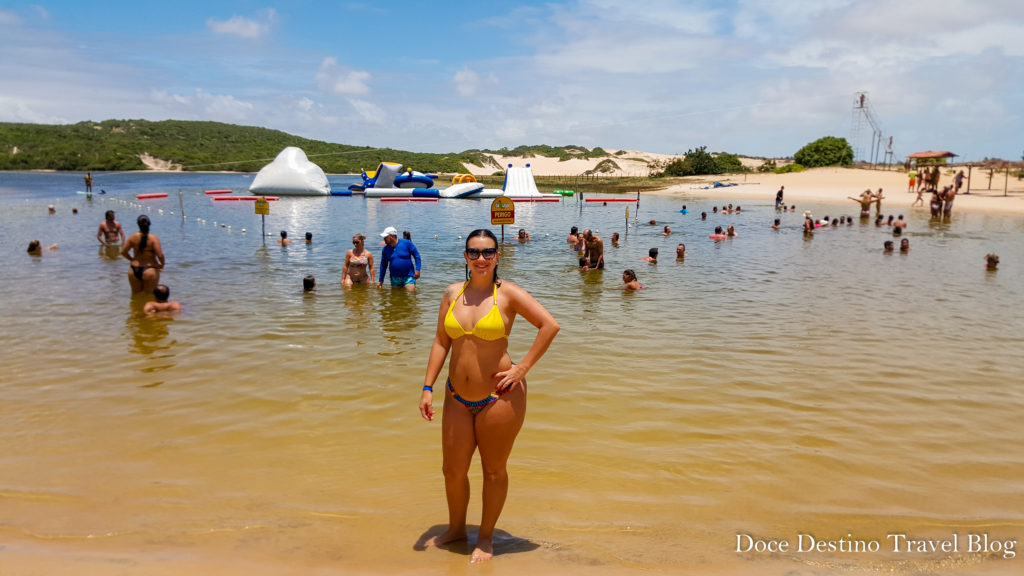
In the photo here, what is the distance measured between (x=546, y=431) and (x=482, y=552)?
231 cm

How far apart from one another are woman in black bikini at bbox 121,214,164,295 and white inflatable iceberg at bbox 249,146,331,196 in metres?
39.8

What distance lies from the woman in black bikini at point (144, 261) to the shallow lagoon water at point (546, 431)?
595 mm

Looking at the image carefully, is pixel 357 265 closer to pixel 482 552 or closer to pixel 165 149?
pixel 482 552

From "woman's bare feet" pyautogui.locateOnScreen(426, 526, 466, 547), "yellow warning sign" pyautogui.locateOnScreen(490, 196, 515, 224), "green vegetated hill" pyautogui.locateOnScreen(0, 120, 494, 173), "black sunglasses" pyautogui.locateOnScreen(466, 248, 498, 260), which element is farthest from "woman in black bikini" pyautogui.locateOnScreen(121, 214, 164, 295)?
"green vegetated hill" pyautogui.locateOnScreen(0, 120, 494, 173)

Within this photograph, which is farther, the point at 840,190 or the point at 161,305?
the point at 840,190

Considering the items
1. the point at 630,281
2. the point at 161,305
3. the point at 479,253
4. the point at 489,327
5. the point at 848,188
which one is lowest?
the point at 161,305

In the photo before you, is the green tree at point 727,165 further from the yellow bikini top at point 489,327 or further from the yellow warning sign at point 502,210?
the yellow bikini top at point 489,327

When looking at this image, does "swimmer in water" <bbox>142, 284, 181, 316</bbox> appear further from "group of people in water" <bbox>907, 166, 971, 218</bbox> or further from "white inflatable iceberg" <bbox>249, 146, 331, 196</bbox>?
"white inflatable iceberg" <bbox>249, 146, 331, 196</bbox>

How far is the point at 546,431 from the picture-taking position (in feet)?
18.9

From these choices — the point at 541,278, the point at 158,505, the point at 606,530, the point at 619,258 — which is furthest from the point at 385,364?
the point at 619,258

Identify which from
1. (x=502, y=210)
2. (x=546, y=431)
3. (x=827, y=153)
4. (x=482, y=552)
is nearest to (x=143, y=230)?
(x=502, y=210)

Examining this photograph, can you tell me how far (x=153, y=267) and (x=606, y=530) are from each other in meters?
10.6

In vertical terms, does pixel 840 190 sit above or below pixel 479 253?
above

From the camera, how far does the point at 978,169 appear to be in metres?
53.9
